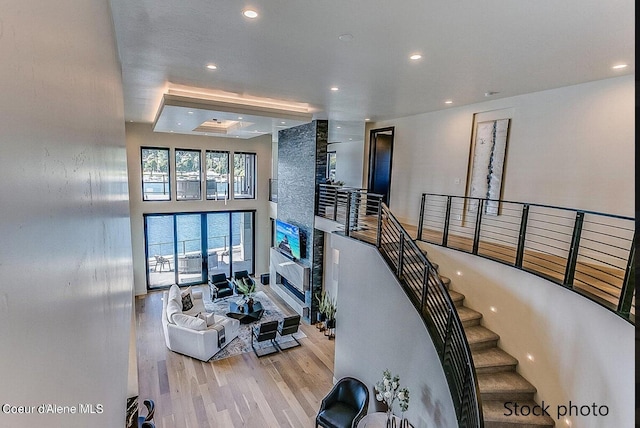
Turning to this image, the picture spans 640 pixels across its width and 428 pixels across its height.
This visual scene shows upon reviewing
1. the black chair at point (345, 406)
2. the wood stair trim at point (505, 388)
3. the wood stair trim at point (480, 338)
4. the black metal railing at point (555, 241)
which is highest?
the black metal railing at point (555, 241)

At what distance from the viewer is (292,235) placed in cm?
898

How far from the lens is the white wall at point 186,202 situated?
9.47 m

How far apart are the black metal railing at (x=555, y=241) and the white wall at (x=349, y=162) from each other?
3224mm

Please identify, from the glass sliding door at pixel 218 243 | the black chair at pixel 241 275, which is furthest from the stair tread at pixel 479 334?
the glass sliding door at pixel 218 243

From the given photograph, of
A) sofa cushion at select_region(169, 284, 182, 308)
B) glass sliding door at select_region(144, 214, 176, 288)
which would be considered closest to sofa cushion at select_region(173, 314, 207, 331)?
sofa cushion at select_region(169, 284, 182, 308)

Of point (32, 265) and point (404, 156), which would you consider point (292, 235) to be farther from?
point (32, 265)

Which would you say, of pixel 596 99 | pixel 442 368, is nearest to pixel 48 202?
pixel 442 368

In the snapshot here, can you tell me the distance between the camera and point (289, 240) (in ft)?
30.2

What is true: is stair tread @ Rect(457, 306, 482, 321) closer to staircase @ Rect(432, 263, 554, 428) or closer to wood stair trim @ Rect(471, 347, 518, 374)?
staircase @ Rect(432, 263, 554, 428)

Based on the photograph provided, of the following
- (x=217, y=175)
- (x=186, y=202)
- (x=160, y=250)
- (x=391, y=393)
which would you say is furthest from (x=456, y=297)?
(x=160, y=250)

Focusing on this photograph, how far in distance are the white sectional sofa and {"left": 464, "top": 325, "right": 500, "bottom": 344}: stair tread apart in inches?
202

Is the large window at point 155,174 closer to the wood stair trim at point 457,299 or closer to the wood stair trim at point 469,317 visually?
the wood stair trim at point 457,299

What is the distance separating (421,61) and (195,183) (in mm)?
8747

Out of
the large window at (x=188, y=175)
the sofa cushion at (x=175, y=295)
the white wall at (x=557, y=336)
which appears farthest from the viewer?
Answer: the large window at (x=188, y=175)
